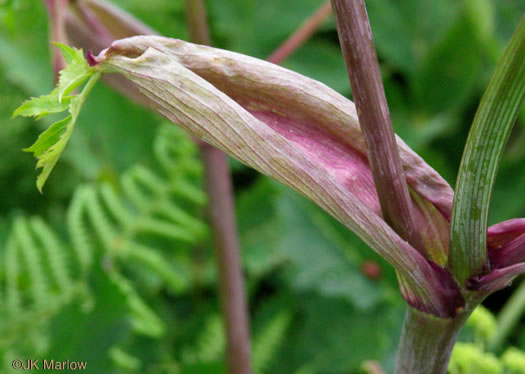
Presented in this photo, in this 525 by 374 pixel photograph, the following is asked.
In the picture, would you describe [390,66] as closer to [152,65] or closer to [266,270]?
[266,270]

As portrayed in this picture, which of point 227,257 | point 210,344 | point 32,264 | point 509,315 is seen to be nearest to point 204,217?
point 210,344

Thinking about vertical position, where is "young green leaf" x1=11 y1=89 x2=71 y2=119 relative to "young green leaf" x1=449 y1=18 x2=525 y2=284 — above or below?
above

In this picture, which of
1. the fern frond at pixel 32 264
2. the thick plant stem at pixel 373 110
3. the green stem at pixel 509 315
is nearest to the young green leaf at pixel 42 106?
the thick plant stem at pixel 373 110

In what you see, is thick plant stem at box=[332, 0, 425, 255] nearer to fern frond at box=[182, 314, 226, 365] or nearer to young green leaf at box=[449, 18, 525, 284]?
young green leaf at box=[449, 18, 525, 284]

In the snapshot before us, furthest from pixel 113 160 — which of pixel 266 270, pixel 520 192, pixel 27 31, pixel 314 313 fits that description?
pixel 520 192

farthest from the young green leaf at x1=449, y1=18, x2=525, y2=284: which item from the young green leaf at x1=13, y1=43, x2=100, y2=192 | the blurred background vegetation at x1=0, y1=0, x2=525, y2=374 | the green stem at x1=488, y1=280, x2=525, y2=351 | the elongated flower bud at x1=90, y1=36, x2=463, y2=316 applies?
the green stem at x1=488, y1=280, x2=525, y2=351

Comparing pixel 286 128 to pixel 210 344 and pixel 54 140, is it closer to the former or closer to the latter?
pixel 54 140
